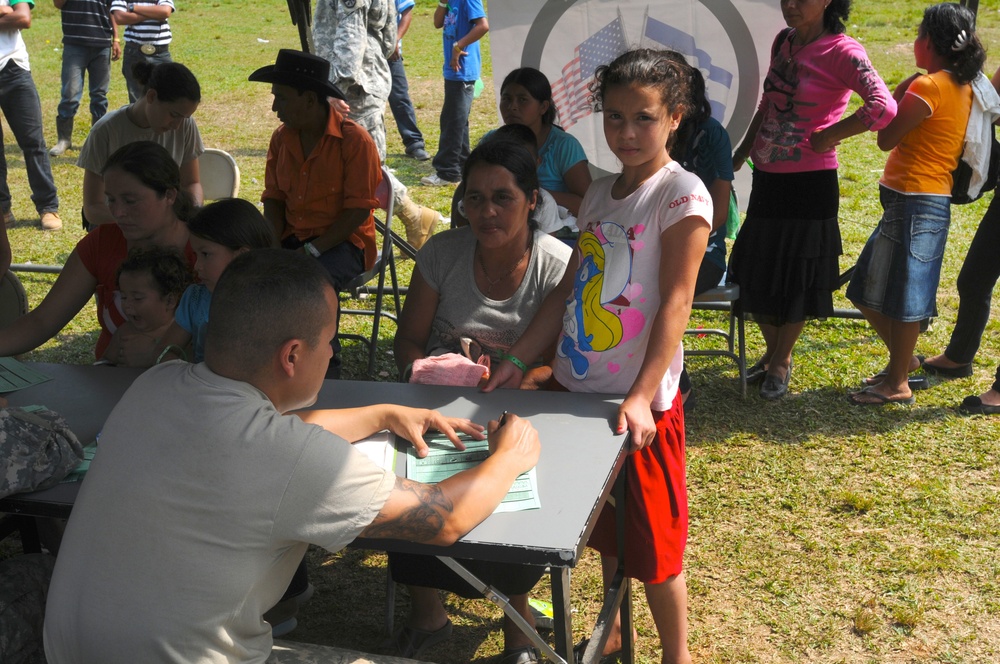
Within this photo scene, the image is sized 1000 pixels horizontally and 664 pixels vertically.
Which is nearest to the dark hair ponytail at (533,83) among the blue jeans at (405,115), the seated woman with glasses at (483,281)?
the seated woman with glasses at (483,281)

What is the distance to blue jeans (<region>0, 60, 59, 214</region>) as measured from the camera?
6.49 m

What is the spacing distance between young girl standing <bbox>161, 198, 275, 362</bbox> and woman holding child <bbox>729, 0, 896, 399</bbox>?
218 centimetres

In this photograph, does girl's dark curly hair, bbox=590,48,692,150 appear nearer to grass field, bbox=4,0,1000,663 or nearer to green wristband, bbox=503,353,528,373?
green wristband, bbox=503,353,528,373

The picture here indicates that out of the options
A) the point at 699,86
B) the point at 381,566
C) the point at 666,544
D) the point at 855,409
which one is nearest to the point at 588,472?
the point at 666,544

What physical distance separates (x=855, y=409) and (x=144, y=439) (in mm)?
3242

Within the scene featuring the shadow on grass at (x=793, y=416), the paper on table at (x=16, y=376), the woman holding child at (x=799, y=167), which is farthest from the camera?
the shadow on grass at (x=793, y=416)

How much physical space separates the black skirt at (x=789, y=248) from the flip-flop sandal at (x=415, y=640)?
2158 mm

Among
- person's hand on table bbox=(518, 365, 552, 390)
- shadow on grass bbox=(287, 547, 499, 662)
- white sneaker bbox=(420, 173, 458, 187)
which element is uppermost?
person's hand on table bbox=(518, 365, 552, 390)

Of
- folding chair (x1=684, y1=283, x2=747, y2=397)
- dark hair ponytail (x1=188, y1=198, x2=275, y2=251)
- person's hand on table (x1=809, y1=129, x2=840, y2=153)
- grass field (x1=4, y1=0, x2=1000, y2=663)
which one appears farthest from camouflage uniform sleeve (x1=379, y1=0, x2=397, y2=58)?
dark hair ponytail (x1=188, y1=198, x2=275, y2=251)

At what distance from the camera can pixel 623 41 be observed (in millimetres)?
4656

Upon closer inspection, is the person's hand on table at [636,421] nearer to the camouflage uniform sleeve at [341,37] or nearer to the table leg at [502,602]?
the table leg at [502,602]

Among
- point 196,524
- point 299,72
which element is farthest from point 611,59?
point 196,524

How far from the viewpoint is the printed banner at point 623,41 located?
436 cm

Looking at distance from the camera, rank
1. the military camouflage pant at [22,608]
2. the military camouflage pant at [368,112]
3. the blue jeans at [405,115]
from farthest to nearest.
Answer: the blue jeans at [405,115]
the military camouflage pant at [368,112]
the military camouflage pant at [22,608]
